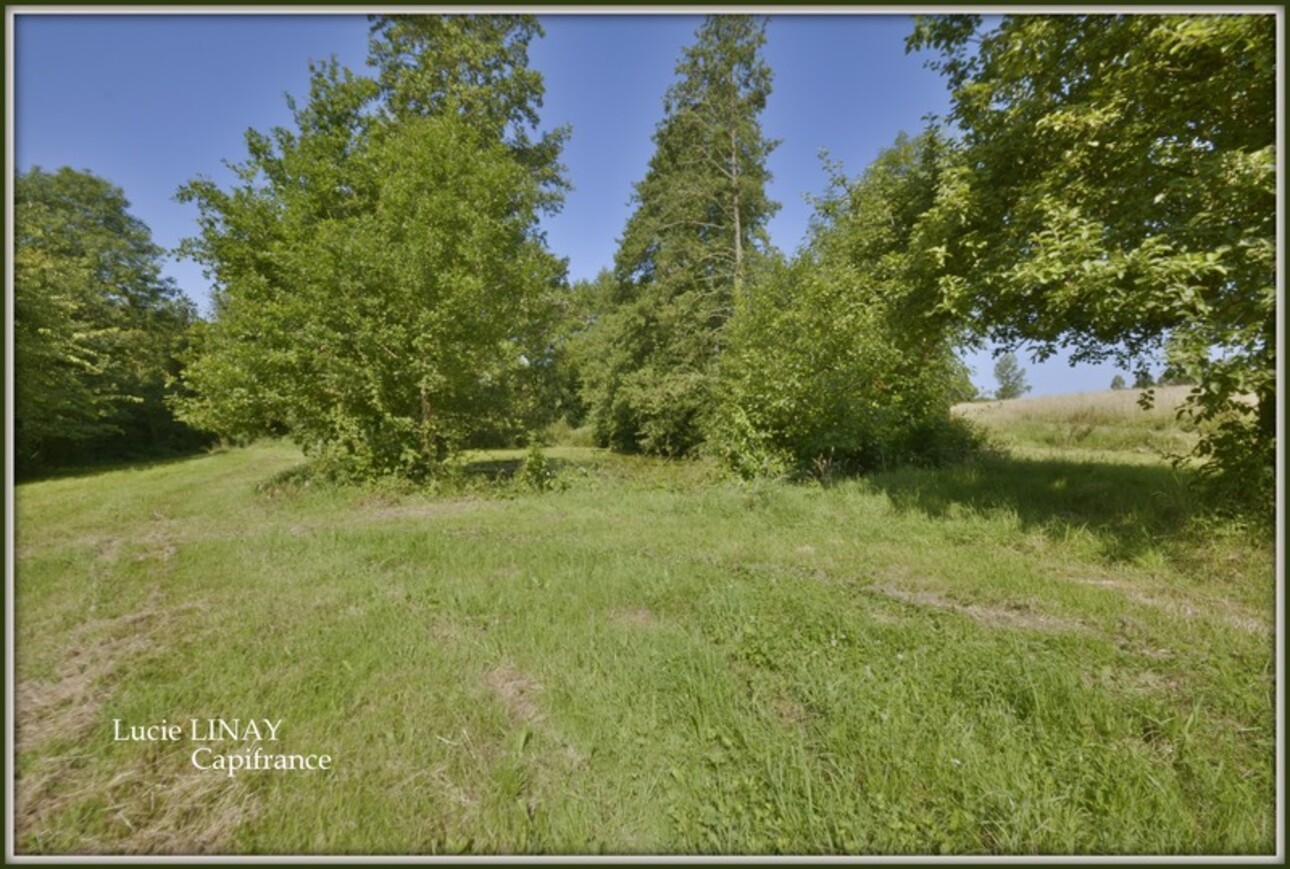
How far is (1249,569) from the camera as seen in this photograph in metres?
4.70

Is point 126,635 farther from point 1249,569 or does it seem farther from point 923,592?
point 1249,569

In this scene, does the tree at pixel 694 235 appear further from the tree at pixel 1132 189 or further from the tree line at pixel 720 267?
the tree at pixel 1132 189

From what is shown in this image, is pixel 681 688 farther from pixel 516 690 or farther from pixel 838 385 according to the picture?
pixel 838 385

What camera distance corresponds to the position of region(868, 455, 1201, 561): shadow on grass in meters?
5.80

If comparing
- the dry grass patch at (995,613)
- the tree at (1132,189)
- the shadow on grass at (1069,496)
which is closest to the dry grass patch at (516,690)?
the dry grass patch at (995,613)

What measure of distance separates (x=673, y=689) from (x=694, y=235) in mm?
20929

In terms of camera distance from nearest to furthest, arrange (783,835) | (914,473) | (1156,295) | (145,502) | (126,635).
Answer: (783,835)
(126,635)
(1156,295)
(145,502)
(914,473)

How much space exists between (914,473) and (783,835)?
9603 mm

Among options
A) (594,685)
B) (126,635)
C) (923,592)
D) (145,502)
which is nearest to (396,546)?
(126,635)

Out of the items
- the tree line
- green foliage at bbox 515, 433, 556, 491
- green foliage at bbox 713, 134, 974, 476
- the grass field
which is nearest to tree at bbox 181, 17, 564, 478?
the tree line

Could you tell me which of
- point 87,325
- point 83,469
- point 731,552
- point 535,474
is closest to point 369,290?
point 535,474

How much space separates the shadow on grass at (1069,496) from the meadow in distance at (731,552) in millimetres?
99

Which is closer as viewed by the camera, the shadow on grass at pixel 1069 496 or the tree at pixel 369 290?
the shadow on grass at pixel 1069 496

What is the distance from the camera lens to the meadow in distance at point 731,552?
7.66 ft
